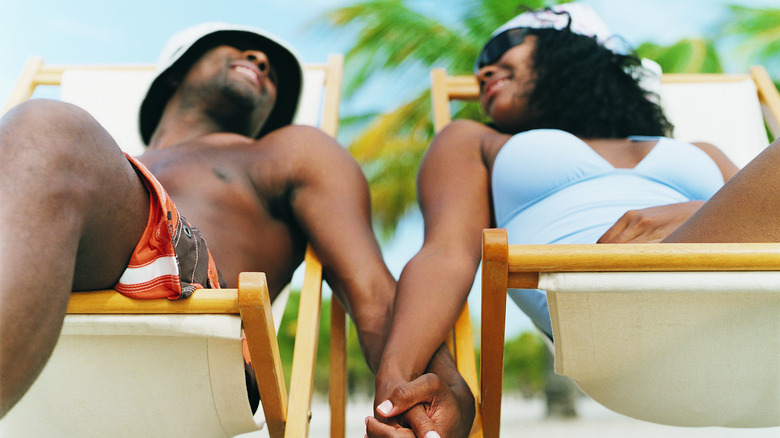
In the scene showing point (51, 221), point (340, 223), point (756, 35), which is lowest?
point (756, 35)

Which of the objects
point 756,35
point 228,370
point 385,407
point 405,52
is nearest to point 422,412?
point 385,407

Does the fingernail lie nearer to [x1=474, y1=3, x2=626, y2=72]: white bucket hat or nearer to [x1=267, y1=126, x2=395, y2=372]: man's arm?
[x1=267, y1=126, x2=395, y2=372]: man's arm

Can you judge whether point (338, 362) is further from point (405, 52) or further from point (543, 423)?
point (543, 423)

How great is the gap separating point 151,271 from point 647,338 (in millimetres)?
736

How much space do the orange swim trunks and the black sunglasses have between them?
3.83 ft

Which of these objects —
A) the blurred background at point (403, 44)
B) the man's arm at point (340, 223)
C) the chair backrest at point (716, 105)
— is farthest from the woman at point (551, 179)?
the blurred background at point (403, 44)

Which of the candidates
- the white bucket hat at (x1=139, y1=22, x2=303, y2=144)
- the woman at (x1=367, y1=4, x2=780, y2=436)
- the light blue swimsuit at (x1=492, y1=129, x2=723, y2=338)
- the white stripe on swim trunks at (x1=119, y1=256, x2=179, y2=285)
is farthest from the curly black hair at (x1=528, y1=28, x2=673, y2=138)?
the white stripe on swim trunks at (x1=119, y1=256, x2=179, y2=285)

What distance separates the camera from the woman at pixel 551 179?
3.44 feet

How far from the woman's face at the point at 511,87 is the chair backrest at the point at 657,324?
805mm

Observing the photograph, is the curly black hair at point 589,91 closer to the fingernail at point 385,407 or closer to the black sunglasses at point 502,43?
the black sunglasses at point 502,43

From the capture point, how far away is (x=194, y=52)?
187cm

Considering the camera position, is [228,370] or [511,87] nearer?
[228,370]

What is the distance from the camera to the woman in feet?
3.44

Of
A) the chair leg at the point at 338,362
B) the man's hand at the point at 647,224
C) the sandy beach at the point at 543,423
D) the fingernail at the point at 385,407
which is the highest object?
the man's hand at the point at 647,224
